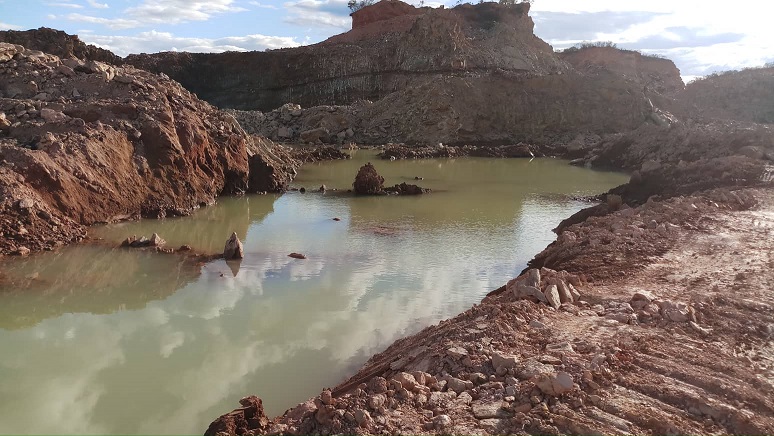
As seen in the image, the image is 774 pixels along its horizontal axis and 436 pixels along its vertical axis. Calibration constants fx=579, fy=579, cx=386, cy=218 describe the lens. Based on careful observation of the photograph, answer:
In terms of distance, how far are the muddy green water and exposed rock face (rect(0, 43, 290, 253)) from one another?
2.24 feet

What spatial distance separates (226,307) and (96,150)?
682cm

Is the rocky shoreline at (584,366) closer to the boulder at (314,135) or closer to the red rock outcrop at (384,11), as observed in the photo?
the boulder at (314,135)

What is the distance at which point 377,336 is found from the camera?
6.83m

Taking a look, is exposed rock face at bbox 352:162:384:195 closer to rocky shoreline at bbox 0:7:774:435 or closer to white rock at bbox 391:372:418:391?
rocky shoreline at bbox 0:7:774:435

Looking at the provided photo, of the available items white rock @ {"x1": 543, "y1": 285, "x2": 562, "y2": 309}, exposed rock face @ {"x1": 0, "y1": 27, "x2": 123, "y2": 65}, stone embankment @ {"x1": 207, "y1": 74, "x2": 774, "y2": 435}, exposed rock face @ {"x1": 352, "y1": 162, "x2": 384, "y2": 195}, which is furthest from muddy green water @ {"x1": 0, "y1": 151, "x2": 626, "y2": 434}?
exposed rock face @ {"x1": 0, "y1": 27, "x2": 123, "y2": 65}

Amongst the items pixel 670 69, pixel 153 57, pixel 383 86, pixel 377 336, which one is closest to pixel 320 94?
pixel 383 86

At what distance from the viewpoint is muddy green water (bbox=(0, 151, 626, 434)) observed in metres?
5.25

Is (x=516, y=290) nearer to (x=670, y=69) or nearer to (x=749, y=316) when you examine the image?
(x=749, y=316)

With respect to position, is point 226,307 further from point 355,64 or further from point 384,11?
point 384,11

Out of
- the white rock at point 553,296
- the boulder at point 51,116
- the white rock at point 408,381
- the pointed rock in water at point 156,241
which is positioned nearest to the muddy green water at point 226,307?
the pointed rock in water at point 156,241

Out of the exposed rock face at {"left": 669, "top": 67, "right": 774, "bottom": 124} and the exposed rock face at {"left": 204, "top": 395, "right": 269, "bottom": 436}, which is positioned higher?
the exposed rock face at {"left": 669, "top": 67, "right": 774, "bottom": 124}

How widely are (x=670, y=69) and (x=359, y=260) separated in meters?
68.2

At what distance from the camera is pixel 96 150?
12438mm

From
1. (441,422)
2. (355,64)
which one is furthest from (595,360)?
(355,64)
